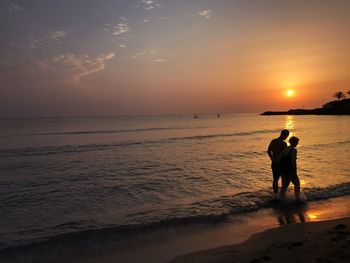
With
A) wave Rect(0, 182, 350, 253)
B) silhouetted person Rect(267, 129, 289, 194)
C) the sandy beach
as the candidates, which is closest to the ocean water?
wave Rect(0, 182, 350, 253)

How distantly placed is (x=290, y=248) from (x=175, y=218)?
3276 mm

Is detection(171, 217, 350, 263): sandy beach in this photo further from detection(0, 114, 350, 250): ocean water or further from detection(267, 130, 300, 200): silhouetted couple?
detection(267, 130, 300, 200): silhouetted couple

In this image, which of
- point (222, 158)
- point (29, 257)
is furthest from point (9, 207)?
point (222, 158)

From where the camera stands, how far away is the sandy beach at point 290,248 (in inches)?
204

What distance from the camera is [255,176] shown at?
13.7 meters

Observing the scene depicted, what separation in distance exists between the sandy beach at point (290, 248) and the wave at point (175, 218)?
6.18ft

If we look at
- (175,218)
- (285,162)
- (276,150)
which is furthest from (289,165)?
(175,218)

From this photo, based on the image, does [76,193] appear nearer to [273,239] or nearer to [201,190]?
[201,190]

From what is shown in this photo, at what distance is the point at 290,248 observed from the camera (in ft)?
18.5

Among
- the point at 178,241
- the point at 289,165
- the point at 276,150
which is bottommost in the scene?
the point at 178,241

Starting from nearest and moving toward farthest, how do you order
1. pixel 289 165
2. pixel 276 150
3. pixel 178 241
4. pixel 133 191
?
pixel 178 241 → pixel 289 165 → pixel 276 150 → pixel 133 191

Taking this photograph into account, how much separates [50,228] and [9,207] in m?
2.58

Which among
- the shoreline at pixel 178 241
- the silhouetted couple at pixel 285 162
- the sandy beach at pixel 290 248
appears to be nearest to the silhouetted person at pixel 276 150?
the silhouetted couple at pixel 285 162

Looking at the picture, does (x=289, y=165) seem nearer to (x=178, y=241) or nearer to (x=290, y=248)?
(x=290, y=248)
